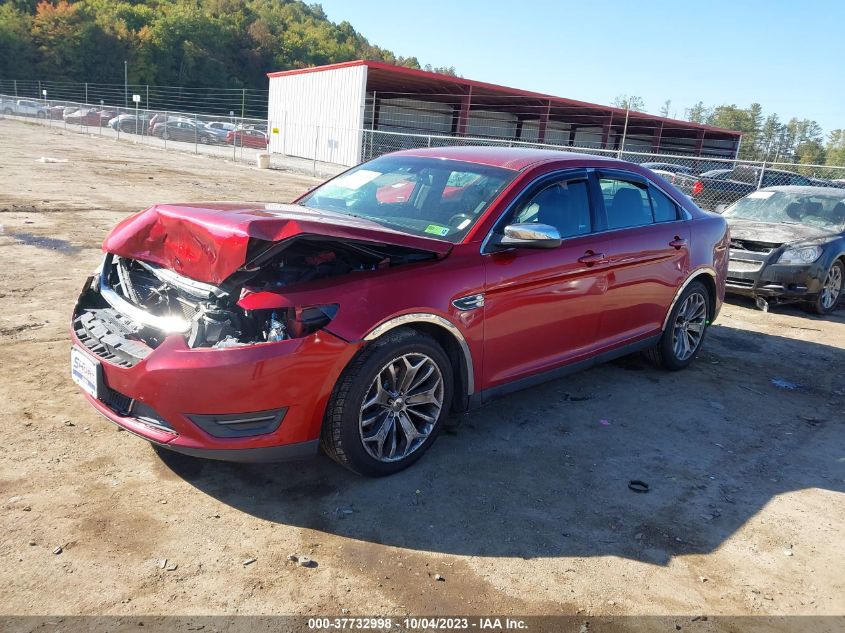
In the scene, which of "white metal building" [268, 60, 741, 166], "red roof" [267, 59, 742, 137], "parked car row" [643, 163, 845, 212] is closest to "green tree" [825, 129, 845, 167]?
"white metal building" [268, 60, 741, 166]

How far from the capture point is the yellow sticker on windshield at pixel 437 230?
12.7ft

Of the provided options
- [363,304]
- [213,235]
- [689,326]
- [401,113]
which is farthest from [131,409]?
[401,113]

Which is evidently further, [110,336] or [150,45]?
[150,45]

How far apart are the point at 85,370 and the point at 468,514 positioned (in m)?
2.07

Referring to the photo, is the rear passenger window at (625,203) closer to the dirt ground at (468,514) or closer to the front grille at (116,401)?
the dirt ground at (468,514)

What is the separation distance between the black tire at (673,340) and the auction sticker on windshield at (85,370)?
422 cm

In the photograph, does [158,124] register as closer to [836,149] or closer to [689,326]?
[689,326]

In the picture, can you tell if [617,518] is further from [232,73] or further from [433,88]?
[232,73]

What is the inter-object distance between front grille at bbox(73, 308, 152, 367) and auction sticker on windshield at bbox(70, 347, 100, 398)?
0.05 m

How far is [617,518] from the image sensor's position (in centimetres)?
334

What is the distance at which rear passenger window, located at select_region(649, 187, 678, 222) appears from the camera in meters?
5.20

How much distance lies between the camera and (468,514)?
10.7 ft

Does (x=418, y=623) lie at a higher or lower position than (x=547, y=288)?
lower

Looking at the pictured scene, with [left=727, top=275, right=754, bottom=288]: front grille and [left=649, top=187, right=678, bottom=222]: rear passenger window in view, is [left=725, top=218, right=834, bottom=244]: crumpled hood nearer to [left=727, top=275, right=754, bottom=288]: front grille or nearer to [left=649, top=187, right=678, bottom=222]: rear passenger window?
[left=727, top=275, right=754, bottom=288]: front grille
